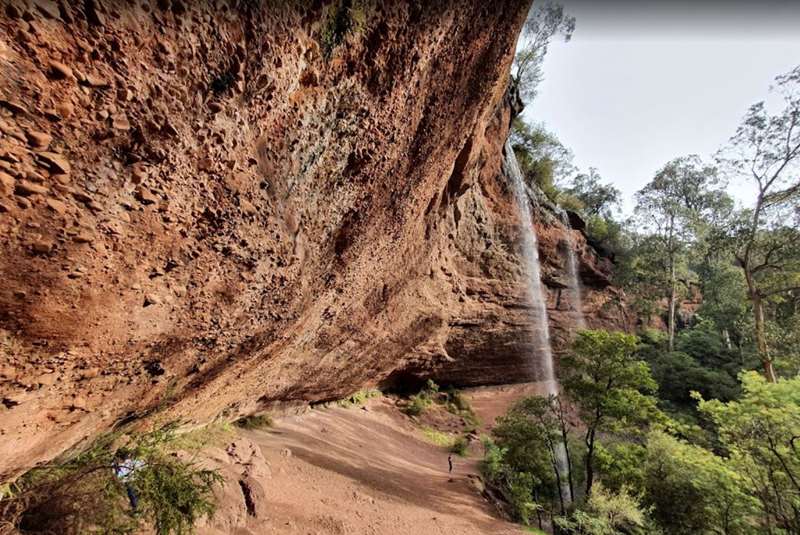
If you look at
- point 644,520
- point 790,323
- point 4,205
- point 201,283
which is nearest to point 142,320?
point 201,283

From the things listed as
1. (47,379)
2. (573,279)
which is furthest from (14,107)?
(573,279)

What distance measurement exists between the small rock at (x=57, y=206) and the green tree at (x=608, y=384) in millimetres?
9665

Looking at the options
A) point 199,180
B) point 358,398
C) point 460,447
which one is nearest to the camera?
point 199,180

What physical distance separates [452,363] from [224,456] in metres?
10.6

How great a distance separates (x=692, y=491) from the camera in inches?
309

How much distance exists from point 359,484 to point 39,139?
813 cm

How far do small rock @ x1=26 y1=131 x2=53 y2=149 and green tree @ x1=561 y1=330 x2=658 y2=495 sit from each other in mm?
9806

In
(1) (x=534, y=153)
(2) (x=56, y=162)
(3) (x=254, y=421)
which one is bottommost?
(3) (x=254, y=421)

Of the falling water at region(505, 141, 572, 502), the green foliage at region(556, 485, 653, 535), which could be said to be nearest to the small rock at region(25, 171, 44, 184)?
the green foliage at region(556, 485, 653, 535)

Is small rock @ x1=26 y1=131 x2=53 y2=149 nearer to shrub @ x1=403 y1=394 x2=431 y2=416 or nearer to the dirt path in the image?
the dirt path

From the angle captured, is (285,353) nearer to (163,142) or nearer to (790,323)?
(163,142)

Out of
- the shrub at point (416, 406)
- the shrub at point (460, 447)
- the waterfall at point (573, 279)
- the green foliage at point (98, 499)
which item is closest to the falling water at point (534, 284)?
the waterfall at point (573, 279)

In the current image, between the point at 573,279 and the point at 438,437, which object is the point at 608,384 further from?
the point at 573,279

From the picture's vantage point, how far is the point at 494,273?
46.9 feet
